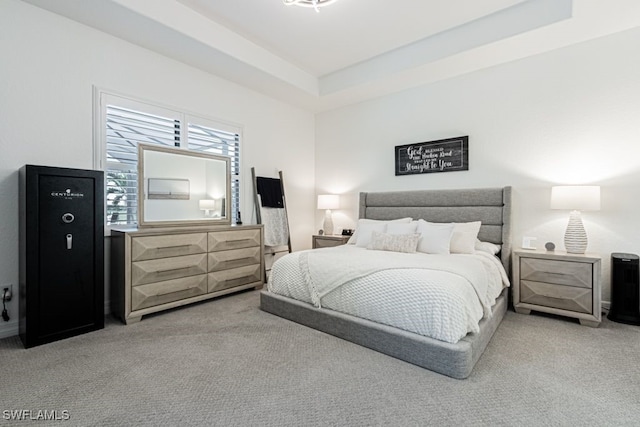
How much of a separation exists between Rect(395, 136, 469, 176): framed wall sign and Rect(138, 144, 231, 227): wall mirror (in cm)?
247

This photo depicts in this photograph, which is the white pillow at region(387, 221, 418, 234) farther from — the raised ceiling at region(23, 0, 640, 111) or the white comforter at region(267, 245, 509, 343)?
the raised ceiling at region(23, 0, 640, 111)

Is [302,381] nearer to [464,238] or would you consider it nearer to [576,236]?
[464,238]

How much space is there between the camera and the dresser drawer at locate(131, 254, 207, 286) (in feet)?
9.53

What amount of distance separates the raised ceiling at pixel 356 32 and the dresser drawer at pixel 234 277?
250cm

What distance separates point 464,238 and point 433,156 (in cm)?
138

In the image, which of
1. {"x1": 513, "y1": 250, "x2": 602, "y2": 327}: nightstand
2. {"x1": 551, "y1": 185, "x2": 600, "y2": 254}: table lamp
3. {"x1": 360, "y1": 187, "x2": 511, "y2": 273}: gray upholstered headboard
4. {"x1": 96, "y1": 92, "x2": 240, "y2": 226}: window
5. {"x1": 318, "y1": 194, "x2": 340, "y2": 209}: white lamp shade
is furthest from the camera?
{"x1": 318, "y1": 194, "x2": 340, "y2": 209}: white lamp shade

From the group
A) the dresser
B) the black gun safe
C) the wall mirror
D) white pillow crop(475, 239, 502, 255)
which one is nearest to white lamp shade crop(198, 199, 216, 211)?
the wall mirror

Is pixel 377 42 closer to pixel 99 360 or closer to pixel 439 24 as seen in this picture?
pixel 439 24

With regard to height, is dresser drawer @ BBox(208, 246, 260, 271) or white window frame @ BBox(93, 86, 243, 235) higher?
white window frame @ BBox(93, 86, 243, 235)

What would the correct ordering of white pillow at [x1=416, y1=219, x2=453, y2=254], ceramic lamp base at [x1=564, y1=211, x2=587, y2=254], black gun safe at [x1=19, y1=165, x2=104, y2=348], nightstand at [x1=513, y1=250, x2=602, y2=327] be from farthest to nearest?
white pillow at [x1=416, y1=219, x2=453, y2=254], ceramic lamp base at [x1=564, y1=211, x2=587, y2=254], nightstand at [x1=513, y1=250, x2=602, y2=327], black gun safe at [x1=19, y1=165, x2=104, y2=348]

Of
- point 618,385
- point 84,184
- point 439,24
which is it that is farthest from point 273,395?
point 439,24

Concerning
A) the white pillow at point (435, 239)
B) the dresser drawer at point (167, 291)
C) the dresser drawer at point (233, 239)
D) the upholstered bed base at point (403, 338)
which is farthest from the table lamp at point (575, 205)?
the dresser drawer at point (167, 291)

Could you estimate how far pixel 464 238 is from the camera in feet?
10.9

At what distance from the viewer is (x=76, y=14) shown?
2764 mm
